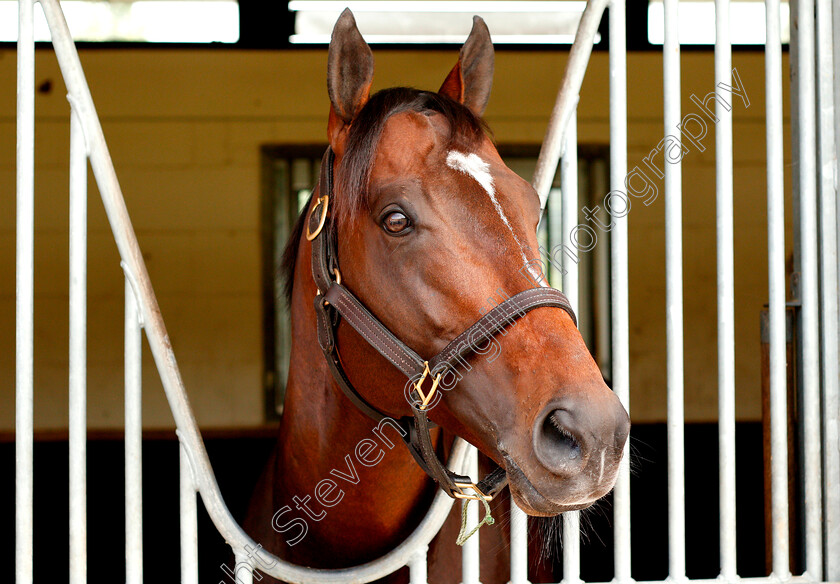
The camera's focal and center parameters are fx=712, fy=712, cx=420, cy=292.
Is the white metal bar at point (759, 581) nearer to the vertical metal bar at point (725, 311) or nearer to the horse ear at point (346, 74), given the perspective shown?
the vertical metal bar at point (725, 311)

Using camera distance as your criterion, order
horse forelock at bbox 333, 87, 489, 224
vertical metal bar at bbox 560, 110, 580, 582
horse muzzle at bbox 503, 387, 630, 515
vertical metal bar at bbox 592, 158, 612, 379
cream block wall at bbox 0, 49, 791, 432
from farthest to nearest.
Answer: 1. vertical metal bar at bbox 592, 158, 612, 379
2. cream block wall at bbox 0, 49, 791, 432
3. vertical metal bar at bbox 560, 110, 580, 582
4. horse forelock at bbox 333, 87, 489, 224
5. horse muzzle at bbox 503, 387, 630, 515

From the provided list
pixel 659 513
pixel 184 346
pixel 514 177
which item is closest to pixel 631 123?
pixel 659 513

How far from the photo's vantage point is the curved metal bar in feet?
4.31

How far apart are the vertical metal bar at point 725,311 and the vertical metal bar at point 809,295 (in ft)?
0.56

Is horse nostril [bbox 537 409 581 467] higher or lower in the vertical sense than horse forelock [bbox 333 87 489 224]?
lower

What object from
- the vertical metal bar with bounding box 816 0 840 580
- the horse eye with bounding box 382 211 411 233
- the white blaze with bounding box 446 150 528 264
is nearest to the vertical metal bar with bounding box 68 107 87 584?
the horse eye with bounding box 382 211 411 233

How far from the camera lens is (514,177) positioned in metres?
1.18

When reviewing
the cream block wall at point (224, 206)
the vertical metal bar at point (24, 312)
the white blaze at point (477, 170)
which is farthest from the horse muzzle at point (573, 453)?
the cream block wall at point (224, 206)

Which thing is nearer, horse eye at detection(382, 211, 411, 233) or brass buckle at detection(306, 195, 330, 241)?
horse eye at detection(382, 211, 411, 233)

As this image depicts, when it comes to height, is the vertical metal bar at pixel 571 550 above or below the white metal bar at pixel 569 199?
below

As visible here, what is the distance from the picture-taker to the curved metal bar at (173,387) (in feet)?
4.31

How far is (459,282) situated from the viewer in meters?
1.06

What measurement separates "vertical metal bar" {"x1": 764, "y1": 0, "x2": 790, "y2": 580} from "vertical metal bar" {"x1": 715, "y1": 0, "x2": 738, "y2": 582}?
8cm

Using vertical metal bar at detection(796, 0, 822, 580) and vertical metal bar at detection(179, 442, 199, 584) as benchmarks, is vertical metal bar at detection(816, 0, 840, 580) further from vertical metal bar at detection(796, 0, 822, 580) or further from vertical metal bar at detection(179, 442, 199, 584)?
vertical metal bar at detection(179, 442, 199, 584)
